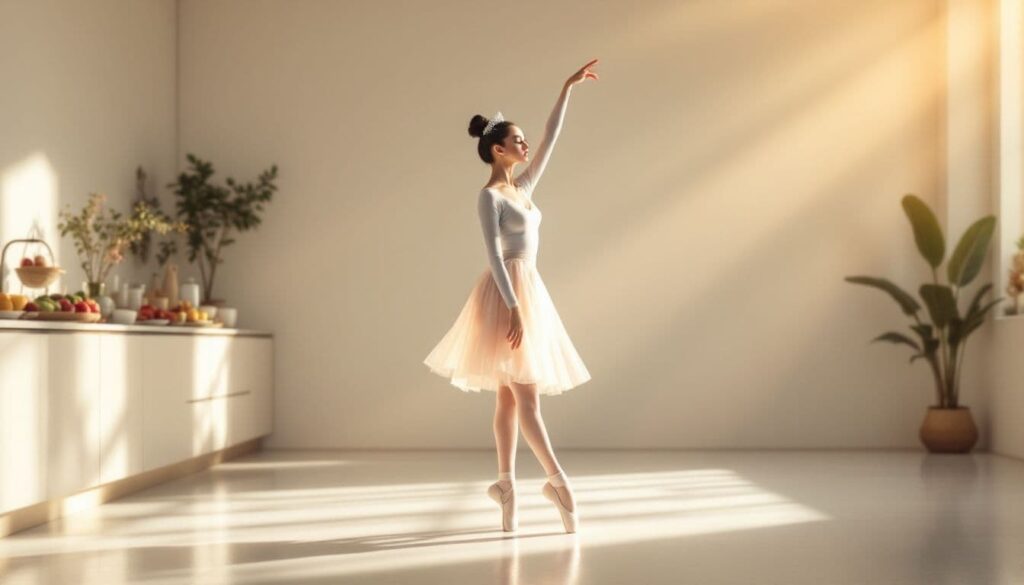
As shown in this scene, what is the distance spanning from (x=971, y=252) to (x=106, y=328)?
4.94 m

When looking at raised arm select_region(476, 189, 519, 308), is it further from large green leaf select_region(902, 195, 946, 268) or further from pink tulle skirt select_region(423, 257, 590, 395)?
large green leaf select_region(902, 195, 946, 268)

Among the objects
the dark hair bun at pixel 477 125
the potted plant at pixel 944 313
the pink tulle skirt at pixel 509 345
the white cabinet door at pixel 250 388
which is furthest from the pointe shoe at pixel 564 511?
the potted plant at pixel 944 313

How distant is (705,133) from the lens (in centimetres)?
770

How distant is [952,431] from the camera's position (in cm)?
710

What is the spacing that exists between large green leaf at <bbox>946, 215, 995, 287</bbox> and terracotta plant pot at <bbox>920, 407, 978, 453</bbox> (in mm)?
786

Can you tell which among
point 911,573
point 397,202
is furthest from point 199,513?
point 397,202

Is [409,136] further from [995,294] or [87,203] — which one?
[995,294]

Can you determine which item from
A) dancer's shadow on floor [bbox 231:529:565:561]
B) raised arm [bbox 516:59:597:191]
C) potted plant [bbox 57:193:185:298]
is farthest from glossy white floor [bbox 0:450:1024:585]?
raised arm [bbox 516:59:597:191]

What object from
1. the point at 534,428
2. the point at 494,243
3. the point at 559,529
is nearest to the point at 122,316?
the point at 494,243

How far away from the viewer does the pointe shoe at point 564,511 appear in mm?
4125

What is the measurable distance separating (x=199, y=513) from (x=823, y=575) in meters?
2.59

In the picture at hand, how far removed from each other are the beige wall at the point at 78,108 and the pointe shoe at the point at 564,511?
9.23 ft

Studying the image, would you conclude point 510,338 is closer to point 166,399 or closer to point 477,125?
point 477,125

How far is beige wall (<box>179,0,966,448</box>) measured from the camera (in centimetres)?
762
